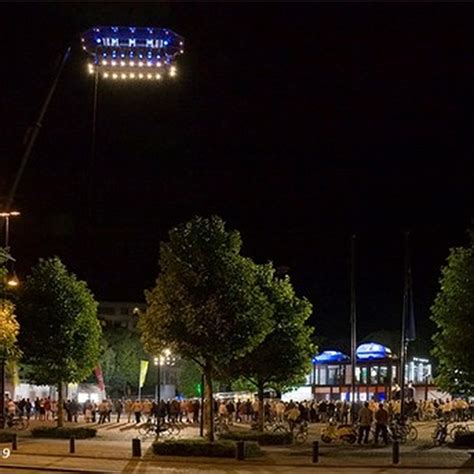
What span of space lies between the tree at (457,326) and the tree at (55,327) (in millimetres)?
16839

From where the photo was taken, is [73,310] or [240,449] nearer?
[240,449]

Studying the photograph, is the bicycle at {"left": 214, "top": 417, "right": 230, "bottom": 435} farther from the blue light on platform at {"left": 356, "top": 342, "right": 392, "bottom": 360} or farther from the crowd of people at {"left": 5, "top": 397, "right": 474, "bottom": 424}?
the blue light on platform at {"left": 356, "top": 342, "right": 392, "bottom": 360}

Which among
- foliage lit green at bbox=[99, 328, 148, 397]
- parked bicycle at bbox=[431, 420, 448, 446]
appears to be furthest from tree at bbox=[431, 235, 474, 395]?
foliage lit green at bbox=[99, 328, 148, 397]

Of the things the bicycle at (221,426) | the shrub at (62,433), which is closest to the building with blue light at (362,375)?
the bicycle at (221,426)

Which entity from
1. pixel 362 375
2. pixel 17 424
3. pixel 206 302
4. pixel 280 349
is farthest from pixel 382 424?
pixel 362 375

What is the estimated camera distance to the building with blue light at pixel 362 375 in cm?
8669

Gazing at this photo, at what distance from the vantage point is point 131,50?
17969 millimetres

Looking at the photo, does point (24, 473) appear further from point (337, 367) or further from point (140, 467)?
point (337, 367)

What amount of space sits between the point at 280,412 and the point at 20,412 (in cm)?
1628

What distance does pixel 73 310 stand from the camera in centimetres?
4547

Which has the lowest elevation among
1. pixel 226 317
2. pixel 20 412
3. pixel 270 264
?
pixel 20 412

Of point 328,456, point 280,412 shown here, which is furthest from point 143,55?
point 280,412

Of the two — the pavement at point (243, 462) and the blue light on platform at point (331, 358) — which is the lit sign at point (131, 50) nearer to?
the pavement at point (243, 462)

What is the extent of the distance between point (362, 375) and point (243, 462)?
6158 centimetres
